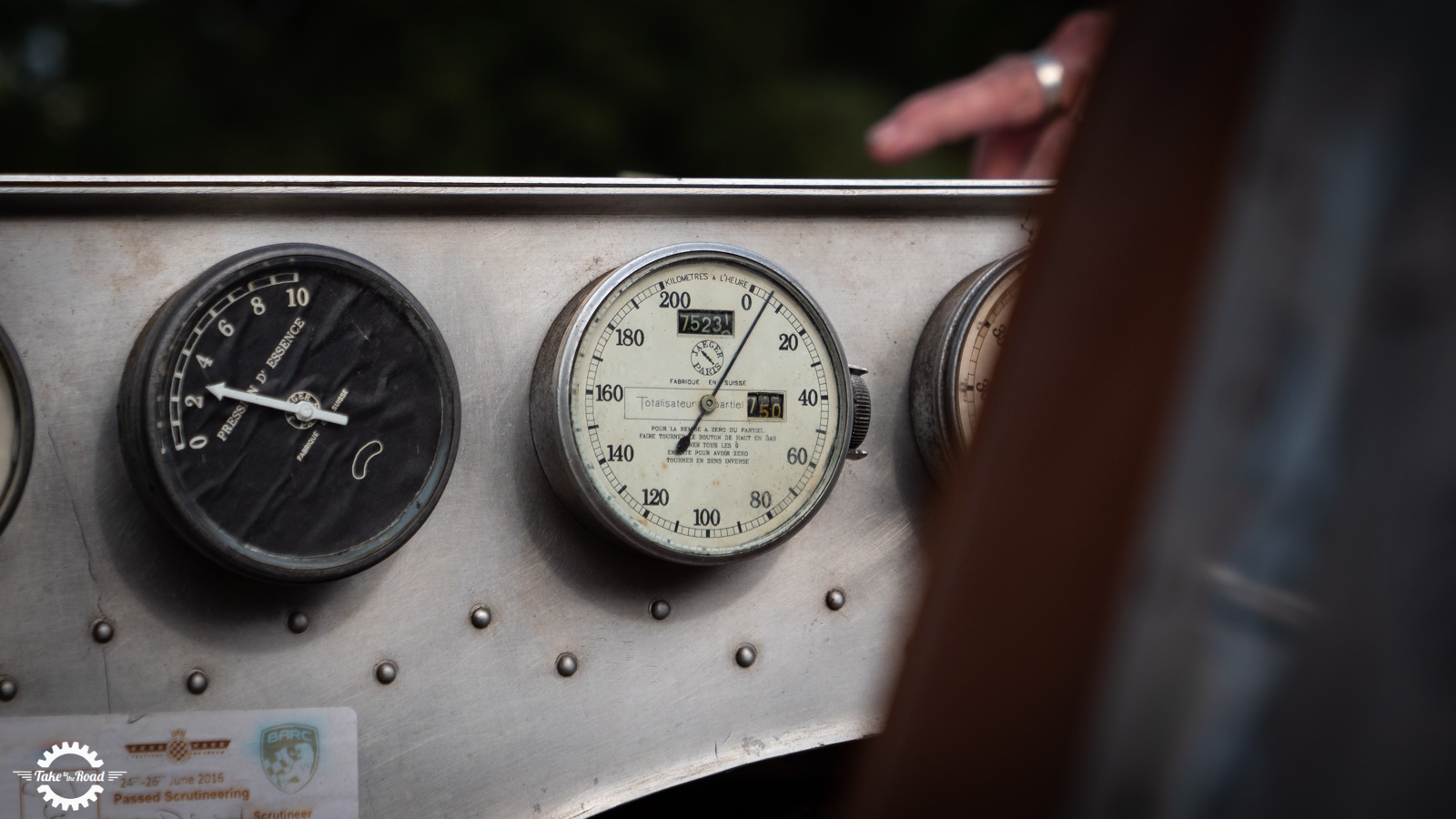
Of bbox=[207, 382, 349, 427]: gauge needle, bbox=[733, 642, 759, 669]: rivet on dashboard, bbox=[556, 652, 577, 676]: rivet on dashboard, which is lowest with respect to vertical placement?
bbox=[556, 652, 577, 676]: rivet on dashboard

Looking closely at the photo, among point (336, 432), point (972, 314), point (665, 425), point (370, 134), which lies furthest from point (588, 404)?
point (370, 134)

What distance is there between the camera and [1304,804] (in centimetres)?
37

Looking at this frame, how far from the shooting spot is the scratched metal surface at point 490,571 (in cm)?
135

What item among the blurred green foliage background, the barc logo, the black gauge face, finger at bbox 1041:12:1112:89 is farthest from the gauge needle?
the blurred green foliage background

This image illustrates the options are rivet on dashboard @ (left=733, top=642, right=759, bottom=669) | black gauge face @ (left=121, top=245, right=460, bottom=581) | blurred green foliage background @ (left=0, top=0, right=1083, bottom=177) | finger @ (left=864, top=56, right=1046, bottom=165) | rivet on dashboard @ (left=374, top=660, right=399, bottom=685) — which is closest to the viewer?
black gauge face @ (left=121, top=245, right=460, bottom=581)

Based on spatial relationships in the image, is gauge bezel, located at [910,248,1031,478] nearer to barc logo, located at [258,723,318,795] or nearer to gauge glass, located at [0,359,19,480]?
barc logo, located at [258,723,318,795]

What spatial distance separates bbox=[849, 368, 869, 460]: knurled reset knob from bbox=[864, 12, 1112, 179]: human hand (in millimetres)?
645

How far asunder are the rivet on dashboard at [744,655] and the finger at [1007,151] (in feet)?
4.05

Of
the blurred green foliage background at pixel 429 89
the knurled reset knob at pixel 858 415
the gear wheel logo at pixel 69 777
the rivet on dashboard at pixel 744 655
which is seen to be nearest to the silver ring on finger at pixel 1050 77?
the knurled reset knob at pixel 858 415

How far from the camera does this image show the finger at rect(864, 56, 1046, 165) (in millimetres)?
2072

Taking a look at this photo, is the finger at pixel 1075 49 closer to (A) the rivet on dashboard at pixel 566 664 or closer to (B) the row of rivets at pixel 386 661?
(B) the row of rivets at pixel 386 661

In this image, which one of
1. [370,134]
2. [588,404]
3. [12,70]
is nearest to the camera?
[588,404]

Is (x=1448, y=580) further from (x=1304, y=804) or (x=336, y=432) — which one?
(x=336, y=432)

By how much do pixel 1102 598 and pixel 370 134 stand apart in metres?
5.74
